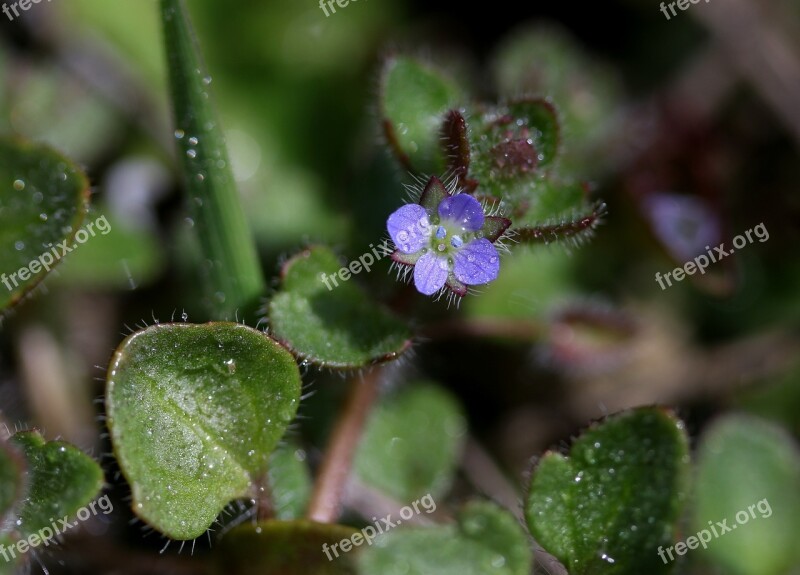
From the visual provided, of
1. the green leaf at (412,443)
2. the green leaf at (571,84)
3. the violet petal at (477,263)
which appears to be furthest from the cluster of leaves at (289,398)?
the green leaf at (571,84)

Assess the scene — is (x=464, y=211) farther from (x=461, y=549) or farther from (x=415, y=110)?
(x=461, y=549)

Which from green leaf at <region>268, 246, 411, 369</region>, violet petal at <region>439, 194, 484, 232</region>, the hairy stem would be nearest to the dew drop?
green leaf at <region>268, 246, 411, 369</region>

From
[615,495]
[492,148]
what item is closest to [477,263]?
[492,148]

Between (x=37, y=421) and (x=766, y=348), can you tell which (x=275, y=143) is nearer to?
(x=37, y=421)

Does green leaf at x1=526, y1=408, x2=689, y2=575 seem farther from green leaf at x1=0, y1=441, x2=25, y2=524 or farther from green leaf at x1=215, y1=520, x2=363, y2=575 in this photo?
green leaf at x1=0, y1=441, x2=25, y2=524

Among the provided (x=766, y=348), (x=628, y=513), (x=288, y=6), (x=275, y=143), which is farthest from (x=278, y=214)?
(x=766, y=348)

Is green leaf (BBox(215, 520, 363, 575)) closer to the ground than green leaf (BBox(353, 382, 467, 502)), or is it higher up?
higher up
